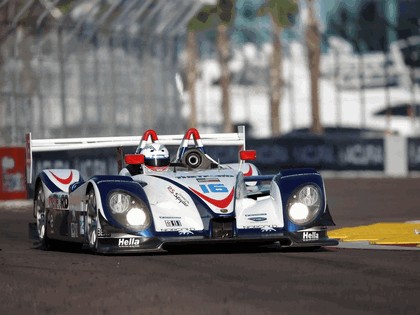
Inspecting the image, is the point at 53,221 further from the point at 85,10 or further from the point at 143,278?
the point at 85,10

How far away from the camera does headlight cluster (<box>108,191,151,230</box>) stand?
44.9 ft

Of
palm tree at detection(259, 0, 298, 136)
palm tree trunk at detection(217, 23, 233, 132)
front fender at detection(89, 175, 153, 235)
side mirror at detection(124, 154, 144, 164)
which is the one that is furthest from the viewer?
palm tree at detection(259, 0, 298, 136)

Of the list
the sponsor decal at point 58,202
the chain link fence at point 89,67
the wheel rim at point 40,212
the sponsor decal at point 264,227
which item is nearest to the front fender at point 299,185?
the sponsor decal at point 264,227

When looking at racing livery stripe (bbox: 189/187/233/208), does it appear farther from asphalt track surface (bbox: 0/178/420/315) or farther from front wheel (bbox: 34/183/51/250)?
front wheel (bbox: 34/183/51/250)

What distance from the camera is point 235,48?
73188 millimetres

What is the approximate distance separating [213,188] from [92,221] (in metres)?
1.20

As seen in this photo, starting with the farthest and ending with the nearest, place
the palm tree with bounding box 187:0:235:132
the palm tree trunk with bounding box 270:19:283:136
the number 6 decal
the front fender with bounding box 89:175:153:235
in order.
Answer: the palm tree trunk with bounding box 270:19:283:136 → the palm tree with bounding box 187:0:235:132 → the number 6 decal → the front fender with bounding box 89:175:153:235

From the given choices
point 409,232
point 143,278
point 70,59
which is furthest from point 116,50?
point 143,278

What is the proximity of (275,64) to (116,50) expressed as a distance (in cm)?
2795

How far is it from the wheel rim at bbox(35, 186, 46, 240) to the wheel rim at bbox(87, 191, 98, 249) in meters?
1.82

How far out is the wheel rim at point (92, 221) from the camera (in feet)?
45.6

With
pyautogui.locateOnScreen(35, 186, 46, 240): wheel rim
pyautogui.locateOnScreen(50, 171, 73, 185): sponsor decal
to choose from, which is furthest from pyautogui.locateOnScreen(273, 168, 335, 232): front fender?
pyautogui.locateOnScreen(35, 186, 46, 240): wheel rim

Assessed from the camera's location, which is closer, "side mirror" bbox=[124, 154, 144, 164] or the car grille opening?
the car grille opening

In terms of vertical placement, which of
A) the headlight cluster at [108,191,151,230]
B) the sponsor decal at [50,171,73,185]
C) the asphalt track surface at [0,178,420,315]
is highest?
the sponsor decal at [50,171,73,185]
